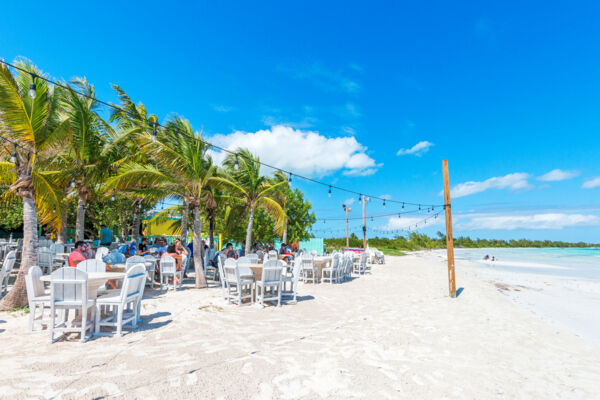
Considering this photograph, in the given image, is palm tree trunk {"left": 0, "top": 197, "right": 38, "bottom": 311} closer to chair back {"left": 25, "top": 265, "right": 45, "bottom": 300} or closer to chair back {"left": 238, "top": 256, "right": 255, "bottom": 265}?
Result: chair back {"left": 25, "top": 265, "right": 45, "bottom": 300}

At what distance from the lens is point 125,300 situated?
468 cm

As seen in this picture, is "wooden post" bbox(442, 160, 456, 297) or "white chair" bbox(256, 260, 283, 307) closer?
"white chair" bbox(256, 260, 283, 307)

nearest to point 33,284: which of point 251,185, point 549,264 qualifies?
point 251,185

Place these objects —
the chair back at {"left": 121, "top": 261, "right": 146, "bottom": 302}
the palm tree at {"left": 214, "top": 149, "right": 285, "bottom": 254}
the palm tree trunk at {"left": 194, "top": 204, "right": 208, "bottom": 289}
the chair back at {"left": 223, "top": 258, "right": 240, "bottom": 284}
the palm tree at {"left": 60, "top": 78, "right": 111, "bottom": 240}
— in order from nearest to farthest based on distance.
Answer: the chair back at {"left": 121, "top": 261, "right": 146, "bottom": 302} < the chair back at {"left": 223, "top": 258, "right": 240, "bottom": 284} < the palm tree at {"left": 60, "top": 78, "right": 111, "bottom": 240} < the palm tree trunk at {"left": 194, "top": 204, "right": 208, "bottom": 289} < the palm tree at {"left": 214, "top": 149, "right": 285, "bottom": 254}

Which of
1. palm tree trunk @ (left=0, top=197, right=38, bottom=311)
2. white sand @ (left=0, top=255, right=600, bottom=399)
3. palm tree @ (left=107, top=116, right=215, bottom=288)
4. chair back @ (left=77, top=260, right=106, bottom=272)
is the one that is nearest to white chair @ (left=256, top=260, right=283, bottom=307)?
white sand @ (left=0, top=255, right=600, bottom=399)

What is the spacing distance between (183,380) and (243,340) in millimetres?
1399

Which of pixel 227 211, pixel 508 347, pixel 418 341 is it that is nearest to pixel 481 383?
pixel 418 341

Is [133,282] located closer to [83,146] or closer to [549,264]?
[83,146]

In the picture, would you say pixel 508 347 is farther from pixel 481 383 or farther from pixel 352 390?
pixel 352 390

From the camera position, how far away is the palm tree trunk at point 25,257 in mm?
5942

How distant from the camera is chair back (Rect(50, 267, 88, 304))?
432 centimetres

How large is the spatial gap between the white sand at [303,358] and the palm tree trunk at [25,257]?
1.89 feet

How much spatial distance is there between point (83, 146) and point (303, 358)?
8.75 meters

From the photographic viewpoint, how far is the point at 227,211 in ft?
58.9
